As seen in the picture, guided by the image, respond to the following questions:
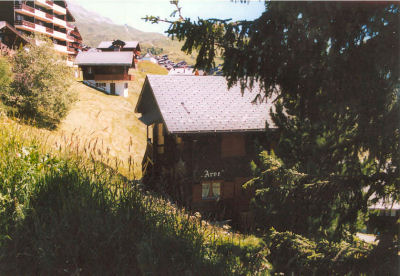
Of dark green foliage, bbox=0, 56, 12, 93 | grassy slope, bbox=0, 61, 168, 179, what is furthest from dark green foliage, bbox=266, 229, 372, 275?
grassy slope, bbox=0, 61, 168, 179

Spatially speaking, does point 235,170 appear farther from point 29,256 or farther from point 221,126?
point 29,256

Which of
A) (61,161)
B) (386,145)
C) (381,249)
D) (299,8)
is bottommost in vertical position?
(381,249)

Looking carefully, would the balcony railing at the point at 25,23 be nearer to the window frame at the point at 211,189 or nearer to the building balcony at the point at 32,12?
the building balcony at the point at 32,12

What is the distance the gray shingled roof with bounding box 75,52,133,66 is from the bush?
21087 millimetres

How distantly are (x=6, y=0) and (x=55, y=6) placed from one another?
35.2 ft

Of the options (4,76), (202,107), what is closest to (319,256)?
(202,107)

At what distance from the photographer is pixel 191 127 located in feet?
48.1

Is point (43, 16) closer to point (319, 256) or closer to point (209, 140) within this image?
point (209, 140)

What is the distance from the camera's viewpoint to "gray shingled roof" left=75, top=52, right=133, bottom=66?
43906 mm

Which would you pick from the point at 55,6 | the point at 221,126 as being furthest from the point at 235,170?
the point at 55,6

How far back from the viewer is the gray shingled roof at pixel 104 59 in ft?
144

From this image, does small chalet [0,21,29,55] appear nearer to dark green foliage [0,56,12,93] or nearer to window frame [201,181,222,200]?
dark green foliage [0,56,12,93]

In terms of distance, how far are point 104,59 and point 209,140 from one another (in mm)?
35337

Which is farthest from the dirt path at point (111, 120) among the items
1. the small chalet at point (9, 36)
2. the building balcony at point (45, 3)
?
the building balcony at point (45, 3)
